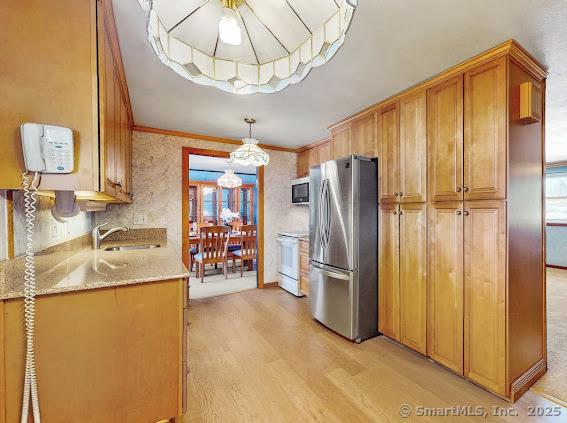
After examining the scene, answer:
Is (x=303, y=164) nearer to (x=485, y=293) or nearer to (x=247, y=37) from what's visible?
(x=485, y=293)

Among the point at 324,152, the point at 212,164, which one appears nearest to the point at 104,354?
the point at 324,152

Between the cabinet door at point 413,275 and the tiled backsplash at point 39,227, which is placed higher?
the tiled backsplash at point 39,227

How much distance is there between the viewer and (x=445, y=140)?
1964mm

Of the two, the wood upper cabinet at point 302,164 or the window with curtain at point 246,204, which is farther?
the window with curtain at point 246,204

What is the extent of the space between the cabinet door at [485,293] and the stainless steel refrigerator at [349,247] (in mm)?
804

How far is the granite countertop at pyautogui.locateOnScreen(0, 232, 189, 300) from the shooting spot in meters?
1.07

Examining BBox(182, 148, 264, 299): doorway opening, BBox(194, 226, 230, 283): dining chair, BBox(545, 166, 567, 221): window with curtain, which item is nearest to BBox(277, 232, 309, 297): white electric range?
BBox(182, 148, 264, 299): doorway opening

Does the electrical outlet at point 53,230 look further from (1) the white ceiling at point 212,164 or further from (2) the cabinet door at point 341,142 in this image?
(1) the white ceiling at point 212,164

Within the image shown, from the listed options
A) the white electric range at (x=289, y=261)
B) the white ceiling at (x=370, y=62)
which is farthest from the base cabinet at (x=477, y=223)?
the white electric range at (x=289, y=261)

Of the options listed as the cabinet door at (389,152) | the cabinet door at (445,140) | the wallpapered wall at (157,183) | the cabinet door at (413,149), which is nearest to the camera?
the cabinet door at (445,140)

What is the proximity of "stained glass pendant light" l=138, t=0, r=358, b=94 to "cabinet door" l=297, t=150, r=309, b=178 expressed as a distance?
3.05 meters

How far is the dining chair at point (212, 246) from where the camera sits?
4246 millimetres

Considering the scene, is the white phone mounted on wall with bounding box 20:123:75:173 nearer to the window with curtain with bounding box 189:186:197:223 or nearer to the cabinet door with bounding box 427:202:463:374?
the cabinet door with bounding box 427:202:463:374

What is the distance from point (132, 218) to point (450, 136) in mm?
3439
